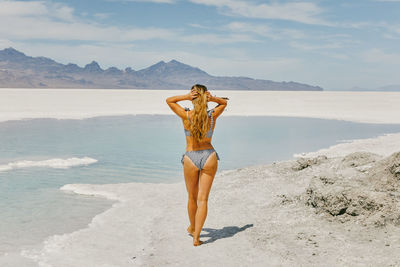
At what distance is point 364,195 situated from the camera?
6391mm

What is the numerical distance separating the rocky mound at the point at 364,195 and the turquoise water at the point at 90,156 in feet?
13.2

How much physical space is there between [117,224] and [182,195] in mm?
2054

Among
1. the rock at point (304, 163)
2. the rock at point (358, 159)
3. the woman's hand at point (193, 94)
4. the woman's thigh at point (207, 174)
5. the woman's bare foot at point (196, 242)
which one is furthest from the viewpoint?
the rock at point (304, 163)

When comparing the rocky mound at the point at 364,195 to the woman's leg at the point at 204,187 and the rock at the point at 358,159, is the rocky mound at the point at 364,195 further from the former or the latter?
the woman's leg at the point at 204,187

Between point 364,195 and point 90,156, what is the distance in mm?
10580

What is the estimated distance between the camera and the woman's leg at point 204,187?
575 cm

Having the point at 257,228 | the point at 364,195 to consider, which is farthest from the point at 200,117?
the point at 364,195

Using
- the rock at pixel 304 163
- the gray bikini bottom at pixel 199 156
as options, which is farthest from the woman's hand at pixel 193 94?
the rock at pixel 304 163

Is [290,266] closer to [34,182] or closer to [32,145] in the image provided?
[34,182]

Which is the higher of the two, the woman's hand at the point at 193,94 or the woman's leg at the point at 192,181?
the woman's hand at the point at 193,94

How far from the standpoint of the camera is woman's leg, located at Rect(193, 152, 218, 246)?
5746mm

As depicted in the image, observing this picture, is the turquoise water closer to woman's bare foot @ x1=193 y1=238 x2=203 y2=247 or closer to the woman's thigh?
woman's bare foot @ x1=193 y1=238 x2=203 y2=247

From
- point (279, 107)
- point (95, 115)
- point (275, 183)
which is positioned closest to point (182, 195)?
point (275, 183)

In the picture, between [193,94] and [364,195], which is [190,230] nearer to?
[193,94]
